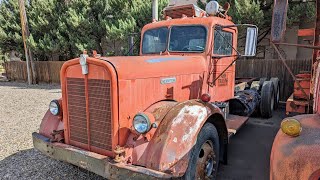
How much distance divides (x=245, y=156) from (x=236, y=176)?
0.86 m

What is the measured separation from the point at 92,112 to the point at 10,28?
18.2m

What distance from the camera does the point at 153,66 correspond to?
3342mm

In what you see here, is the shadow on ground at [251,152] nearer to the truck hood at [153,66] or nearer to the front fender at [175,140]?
the front fender at [175,140]

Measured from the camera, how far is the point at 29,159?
4547 millimetres

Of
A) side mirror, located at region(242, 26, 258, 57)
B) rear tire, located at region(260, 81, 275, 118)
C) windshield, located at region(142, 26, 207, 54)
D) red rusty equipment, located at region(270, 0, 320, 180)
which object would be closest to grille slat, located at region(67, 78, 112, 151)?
red rusty equipment, located at region(270, 0, 320, 180)

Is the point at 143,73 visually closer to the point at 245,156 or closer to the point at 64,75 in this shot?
the point at 64,75

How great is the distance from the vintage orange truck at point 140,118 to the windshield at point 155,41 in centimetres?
43

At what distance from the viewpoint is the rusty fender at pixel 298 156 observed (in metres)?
1.80

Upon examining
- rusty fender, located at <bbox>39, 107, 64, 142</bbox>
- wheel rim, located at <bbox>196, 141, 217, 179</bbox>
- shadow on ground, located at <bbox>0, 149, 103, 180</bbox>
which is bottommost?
shadow on ground, located at <bbox>0, 149, 103, 180</bbox>

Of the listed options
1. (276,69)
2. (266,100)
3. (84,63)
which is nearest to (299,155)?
(84,63)

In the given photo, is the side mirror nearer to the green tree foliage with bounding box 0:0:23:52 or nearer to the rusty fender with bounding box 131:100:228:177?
the rusty fender with bounding box 131:100:228:177

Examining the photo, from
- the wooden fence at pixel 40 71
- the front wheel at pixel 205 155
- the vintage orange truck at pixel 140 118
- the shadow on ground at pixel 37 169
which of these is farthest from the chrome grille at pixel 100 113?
the wooden fence at pixel 40 71

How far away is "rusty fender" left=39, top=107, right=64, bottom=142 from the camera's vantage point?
3398 millimetres

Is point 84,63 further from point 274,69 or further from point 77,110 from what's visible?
point 274,69
